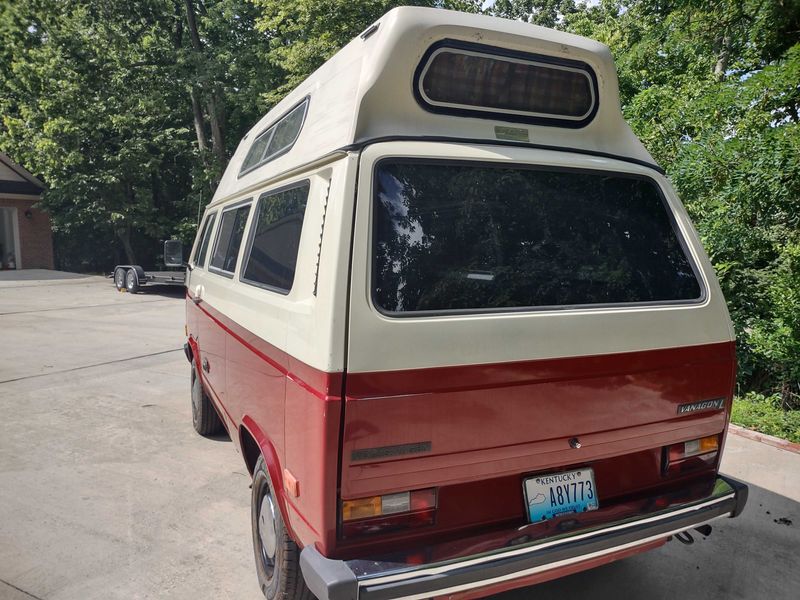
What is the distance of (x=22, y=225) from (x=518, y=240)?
26.7m

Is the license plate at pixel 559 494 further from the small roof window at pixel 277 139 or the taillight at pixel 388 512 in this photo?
the small roof window at pixel 277 139

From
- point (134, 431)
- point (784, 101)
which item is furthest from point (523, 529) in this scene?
point (784, 101)

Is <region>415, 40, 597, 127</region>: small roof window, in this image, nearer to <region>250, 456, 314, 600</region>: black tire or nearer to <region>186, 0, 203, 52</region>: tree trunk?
<region>250, 456, 314, 600</region>: black tire

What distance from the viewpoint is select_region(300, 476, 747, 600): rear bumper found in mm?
1959

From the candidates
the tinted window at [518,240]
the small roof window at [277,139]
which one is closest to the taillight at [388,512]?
the tinted window at [518,240]

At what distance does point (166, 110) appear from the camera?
21312 millimetres

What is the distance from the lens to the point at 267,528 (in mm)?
2869

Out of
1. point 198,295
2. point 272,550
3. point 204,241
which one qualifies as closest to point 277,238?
point 272,550

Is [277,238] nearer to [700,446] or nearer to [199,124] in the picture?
[700,446]

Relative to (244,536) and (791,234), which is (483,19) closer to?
(244,536)

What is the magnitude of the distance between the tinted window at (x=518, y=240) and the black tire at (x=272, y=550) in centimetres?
120

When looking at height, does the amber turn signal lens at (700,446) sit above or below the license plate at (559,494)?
above

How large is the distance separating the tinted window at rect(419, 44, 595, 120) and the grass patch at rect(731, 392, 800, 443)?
4.17 m

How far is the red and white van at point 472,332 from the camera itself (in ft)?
6.84
